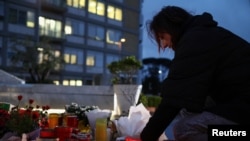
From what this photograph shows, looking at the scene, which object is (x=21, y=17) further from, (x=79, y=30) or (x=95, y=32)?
(x=95, y=32)

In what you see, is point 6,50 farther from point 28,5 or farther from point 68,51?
point 68,51

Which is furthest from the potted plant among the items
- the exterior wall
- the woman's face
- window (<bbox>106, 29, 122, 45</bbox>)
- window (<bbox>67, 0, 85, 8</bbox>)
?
window (<bbox>106, 29, 122, 45</bbox>)

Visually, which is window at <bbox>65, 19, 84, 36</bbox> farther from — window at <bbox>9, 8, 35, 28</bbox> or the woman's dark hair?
the woman's dark hair

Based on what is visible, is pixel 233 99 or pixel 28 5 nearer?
pixel 233 99

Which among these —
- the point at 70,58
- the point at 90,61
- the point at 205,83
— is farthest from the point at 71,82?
the point at 205,83

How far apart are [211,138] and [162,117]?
0.78ft

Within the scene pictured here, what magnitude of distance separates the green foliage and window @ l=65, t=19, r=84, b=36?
27.0 m

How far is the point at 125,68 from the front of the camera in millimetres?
→ 11344

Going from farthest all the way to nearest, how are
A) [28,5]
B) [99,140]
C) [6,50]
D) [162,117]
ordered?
[28,5] → [6,50] → [99,140] → [162,117]

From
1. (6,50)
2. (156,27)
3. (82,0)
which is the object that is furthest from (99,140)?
(82,0)

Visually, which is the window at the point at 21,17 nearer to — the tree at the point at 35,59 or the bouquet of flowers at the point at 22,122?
the tree at the point at 35,59

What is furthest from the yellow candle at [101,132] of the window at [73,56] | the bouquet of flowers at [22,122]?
the window at [73,56]

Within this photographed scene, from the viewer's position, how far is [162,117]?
6.19ft

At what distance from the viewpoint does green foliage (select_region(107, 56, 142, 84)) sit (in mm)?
10992
